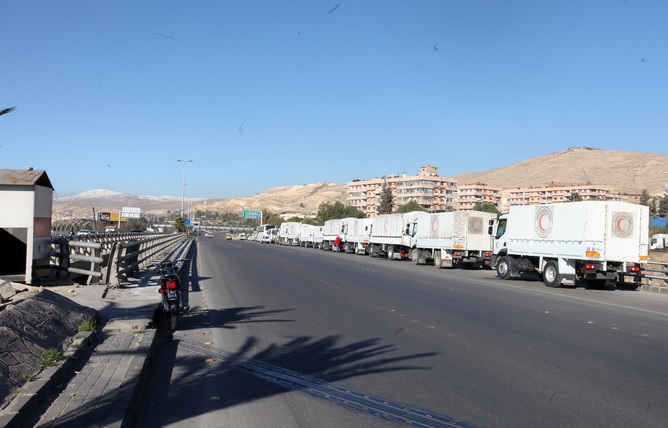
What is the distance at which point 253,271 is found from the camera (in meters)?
22.7

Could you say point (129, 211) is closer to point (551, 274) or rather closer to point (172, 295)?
point (551, 274)

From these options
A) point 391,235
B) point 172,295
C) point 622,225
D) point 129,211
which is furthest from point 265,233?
point 172,295

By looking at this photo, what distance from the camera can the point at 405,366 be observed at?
698 cm

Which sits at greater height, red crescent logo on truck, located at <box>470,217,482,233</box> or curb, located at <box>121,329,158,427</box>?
red crescent logo on truck, located at <box>470,217,482,233</box>

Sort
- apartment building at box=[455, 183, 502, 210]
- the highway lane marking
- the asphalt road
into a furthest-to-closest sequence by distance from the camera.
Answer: apartment building at box=[455, 183, 502, 210] < the asphalt road < the highway lane marking

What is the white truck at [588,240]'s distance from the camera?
1986 cm

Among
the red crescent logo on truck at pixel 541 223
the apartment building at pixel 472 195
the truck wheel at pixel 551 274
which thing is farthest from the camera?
the apartment building at pixel 472 195

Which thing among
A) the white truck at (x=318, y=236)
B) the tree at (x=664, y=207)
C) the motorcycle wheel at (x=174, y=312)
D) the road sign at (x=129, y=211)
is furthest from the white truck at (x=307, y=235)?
the tree at (x=664, y=207)

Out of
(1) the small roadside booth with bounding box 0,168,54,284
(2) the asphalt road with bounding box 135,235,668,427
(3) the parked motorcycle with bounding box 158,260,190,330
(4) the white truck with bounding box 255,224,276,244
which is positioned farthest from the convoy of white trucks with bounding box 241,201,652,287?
(4) the white truck with bounding box 255,224,276,244

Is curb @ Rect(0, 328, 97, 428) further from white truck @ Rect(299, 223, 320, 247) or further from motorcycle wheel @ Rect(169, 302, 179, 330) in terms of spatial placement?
white truck @ Rect(299, 223, 320, 247)

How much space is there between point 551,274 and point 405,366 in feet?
53.7

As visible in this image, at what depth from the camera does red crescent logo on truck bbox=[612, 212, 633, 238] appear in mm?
19969

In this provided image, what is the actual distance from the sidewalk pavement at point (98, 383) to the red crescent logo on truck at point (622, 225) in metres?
17.4

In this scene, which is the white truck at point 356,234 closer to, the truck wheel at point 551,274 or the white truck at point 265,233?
the truck wheel at point 551,274
